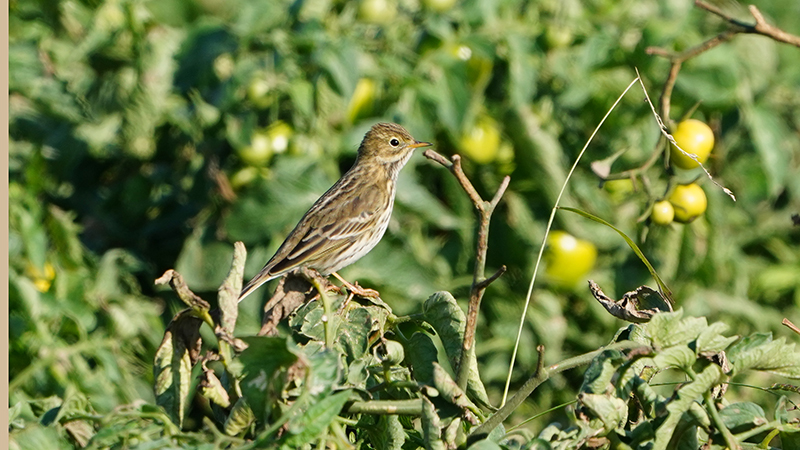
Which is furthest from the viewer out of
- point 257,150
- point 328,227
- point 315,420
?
point 257,150

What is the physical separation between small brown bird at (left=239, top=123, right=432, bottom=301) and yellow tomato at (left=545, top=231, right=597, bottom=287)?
86cm

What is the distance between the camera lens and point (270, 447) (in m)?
1.22

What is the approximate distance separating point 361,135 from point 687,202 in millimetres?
2107

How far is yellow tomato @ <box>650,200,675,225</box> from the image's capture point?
8.18ft

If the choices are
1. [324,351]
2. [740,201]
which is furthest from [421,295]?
[324,351]

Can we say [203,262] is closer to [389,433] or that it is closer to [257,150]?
→ [257,150]

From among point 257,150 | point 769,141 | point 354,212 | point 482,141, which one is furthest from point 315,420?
point 769,141

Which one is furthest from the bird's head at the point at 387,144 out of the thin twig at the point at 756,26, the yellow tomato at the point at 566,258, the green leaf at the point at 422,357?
the green leaf at the point at 422,357

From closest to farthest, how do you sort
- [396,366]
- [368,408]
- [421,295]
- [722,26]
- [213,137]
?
[368,408]
[396,366]
[421,295]
[213,137]
[722,26]

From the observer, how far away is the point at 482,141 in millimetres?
4574

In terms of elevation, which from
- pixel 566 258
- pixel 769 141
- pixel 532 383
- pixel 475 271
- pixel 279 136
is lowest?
pixel 566 258

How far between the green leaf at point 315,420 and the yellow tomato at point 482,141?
11.0 feet

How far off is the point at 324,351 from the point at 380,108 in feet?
11.0

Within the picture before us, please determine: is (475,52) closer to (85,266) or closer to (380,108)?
(380,108)
